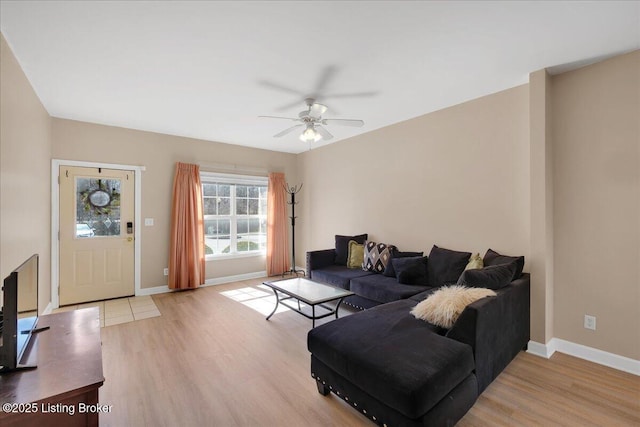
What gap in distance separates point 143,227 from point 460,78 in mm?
4753

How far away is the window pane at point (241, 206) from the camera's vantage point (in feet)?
18.5

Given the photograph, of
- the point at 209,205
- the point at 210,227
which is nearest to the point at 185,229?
the point at 210,227

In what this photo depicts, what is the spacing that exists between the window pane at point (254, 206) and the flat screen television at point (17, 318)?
4035 mm

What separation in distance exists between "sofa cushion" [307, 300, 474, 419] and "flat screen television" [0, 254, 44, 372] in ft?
5.22

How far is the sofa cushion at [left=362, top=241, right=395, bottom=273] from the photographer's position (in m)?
4.00

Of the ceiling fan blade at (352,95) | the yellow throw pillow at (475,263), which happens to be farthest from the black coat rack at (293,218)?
the yellow throw pillow at (475,263)

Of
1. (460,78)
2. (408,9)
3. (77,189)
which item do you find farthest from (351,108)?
(77,189)

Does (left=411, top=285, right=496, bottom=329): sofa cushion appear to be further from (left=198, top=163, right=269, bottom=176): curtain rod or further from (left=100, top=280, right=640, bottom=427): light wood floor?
(left=198, top=163, right=269, bottom=176): curtain rod

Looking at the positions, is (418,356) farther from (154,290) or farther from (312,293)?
(154,290)

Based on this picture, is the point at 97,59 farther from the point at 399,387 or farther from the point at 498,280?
the point at 498,280

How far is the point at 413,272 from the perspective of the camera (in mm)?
3438

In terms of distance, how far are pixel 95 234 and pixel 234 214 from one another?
2.14 metres

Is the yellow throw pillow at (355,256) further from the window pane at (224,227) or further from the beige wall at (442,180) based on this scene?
the window pane at (224,227)

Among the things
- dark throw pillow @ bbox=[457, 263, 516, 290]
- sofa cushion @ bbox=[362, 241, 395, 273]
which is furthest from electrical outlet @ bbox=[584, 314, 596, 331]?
sofa cushion @ bbox=[362, 241, 395, 273]
